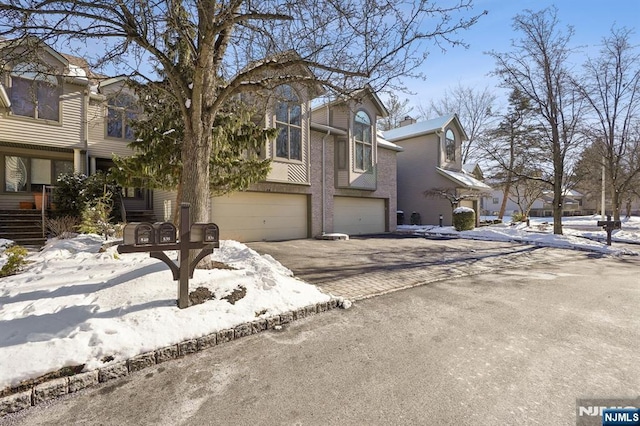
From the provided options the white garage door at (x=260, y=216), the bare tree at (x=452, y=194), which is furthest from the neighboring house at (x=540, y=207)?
the white garage door at (x=260, y=216)

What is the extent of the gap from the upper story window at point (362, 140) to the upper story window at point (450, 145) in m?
8.31

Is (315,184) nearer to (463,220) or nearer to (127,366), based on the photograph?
(463,220)

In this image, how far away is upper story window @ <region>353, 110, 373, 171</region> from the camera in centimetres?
1535

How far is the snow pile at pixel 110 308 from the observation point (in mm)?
A: 2879

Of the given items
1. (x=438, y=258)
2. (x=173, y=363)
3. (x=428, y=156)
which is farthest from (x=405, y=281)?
(x=428, y=156)

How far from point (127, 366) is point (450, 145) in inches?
906

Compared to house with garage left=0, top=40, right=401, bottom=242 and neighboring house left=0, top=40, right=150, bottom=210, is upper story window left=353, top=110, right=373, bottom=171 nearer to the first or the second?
house with garage left=0, top=40, right=401, bottom=242

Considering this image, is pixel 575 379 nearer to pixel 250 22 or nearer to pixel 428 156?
pixel 250 22

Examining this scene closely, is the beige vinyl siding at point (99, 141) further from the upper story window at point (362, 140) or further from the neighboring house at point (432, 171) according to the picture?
the neighboring house at point (432, 171)

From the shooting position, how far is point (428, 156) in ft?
69.1

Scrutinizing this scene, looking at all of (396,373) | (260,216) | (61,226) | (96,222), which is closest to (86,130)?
(61,226)

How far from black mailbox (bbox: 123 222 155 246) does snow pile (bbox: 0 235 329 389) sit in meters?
0.85

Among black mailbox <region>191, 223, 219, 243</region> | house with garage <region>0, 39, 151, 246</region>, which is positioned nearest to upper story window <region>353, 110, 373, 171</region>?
house with garage <region>0, 39, 151, 246</region>

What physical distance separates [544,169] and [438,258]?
40.6ft
